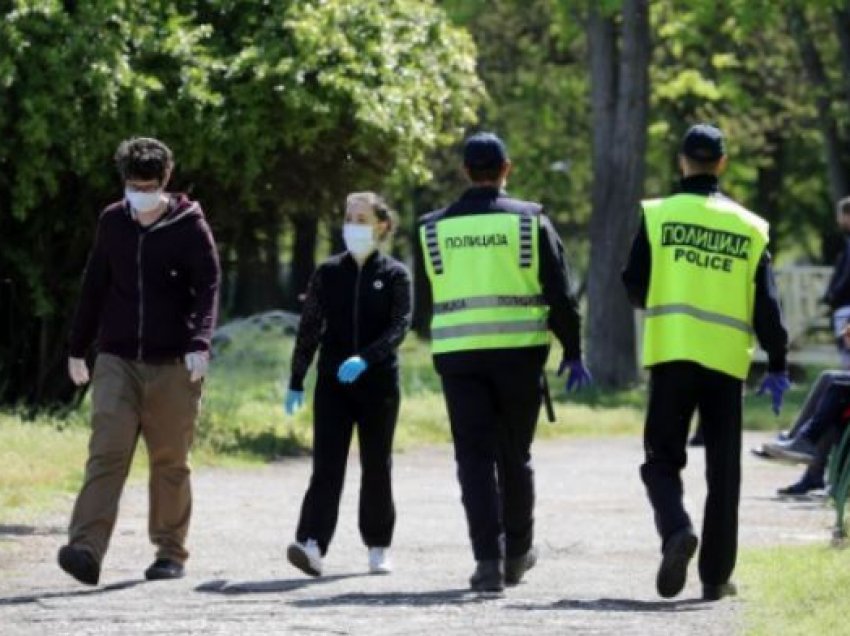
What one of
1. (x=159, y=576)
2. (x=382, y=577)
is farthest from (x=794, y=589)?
(x=159, y=576)

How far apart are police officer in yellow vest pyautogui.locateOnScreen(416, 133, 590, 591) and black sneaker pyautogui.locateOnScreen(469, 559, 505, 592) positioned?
0.59 feet

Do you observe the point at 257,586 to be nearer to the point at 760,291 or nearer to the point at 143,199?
the point at 143,199

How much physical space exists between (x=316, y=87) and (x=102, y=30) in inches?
76.8

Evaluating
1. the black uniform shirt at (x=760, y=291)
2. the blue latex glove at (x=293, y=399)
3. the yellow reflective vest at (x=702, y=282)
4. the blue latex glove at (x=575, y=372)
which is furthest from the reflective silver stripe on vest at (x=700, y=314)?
the blue latex glove at (x=293, y=399)

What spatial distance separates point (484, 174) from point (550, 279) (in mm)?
558

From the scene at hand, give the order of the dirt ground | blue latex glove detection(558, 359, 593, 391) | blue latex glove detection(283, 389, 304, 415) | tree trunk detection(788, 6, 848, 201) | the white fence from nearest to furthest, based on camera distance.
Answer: the dirt ground < blue latex glove detection(558, 359, 593, 391) < blue latex glove detection(283, 389, 304, 415) < the white fence < tree trunk detection(788, 6, 848, 201)

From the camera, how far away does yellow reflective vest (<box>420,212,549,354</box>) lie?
1121 centimetres

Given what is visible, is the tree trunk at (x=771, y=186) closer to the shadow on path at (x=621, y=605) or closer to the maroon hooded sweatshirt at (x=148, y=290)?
the maroon hooded sweatshirt at (x=148, y=290)

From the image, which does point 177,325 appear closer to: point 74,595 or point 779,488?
point 74,595

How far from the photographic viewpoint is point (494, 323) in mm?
11203

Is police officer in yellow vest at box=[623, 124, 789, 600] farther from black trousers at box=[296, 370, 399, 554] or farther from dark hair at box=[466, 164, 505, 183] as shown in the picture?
black trousers at box=[296, 370, 399, 554]

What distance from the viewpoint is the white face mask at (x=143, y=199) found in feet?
37.8

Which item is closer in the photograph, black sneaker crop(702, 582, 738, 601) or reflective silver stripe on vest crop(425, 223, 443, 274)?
black sneaker crop(702, 582, 738, 601)

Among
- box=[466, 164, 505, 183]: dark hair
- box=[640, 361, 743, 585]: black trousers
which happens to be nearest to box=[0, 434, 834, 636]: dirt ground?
box=[640, 361, 743, 585]: black trousers
